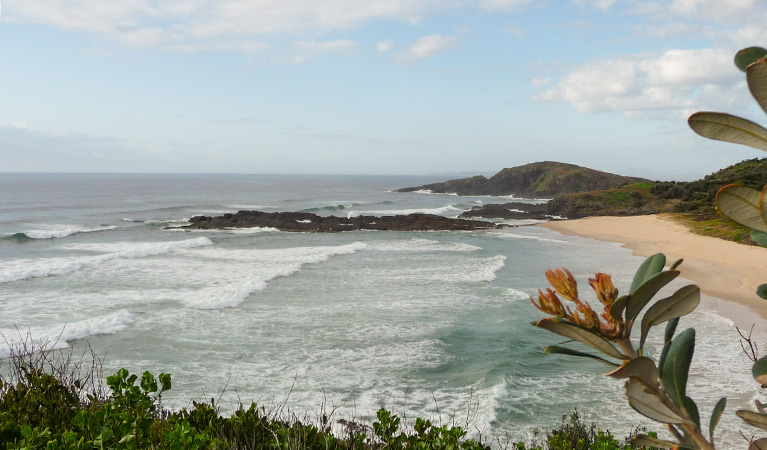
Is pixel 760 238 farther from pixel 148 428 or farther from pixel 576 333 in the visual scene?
pixel 148 428

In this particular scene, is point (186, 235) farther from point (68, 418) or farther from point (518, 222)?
point (68, 418)

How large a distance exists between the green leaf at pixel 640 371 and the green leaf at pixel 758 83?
46 centimetres

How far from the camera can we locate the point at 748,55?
104cm

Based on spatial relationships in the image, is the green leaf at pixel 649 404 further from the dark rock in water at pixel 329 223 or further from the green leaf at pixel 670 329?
the dark rock in water at pixel 329 223

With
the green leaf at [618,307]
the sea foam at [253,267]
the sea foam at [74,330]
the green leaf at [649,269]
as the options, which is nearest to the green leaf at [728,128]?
the green leaf at [649,269]

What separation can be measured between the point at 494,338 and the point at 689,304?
967cm

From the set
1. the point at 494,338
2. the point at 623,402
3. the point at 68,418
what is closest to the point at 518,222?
the point at 494,338

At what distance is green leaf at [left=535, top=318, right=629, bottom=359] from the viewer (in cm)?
97

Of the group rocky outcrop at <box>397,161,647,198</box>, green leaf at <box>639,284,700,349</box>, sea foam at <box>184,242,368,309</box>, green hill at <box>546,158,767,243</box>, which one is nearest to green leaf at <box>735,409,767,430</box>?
green leaf at <box>639,284,700,349</box>

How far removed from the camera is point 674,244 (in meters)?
23.5

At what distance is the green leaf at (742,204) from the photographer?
91 cm

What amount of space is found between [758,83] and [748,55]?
0.14 metres

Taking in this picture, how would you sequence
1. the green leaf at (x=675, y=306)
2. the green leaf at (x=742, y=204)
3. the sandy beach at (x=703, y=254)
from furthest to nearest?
1. the sandy beach at (x=703, y=254)
2. the green leaf at (x=675, y=306)
3. the green leaf at (x=742, y=204)

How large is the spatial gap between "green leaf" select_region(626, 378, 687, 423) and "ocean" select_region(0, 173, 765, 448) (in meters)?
3.06
